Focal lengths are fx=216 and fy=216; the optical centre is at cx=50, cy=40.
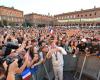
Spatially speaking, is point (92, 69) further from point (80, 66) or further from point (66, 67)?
point (66, 67)

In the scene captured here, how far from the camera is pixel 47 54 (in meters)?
6.97

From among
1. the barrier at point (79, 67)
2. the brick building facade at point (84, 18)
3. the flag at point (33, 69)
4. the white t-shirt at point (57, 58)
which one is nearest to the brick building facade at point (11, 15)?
the brick building facade at point (84, 18)

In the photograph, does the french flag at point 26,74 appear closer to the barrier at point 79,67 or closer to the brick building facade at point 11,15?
the barrier at point 79,67

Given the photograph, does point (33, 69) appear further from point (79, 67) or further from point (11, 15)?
point (11, 15)

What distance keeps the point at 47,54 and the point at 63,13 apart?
482 ft

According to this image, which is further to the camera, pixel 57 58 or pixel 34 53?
pixel 57 58

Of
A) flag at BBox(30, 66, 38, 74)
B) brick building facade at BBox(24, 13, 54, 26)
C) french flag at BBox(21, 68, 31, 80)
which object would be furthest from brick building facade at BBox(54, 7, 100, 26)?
french flag at BBox(21, 68, 31, 80)

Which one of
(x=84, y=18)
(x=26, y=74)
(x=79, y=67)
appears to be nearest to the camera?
(x=26, y=74)

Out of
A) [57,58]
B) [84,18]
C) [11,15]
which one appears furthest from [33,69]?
[11,15]

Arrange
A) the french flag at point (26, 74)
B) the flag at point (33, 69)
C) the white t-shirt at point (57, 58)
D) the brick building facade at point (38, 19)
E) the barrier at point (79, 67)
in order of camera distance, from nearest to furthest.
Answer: the french flag at point (26, 74), the flag at point (33, 69), the white t-shirt at point (57, 58), the barrier at point (79, 67), the brick building facade at point (38, 19)

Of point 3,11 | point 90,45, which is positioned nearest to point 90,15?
point 3,11

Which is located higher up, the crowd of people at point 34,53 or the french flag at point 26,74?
the crowd of people at point 34,53

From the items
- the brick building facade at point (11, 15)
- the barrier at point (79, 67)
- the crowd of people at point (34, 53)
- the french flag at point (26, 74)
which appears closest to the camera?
the crowd of people at point (34, 53)

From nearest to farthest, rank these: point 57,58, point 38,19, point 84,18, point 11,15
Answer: point 57,58
point 84,18
point 11,15
point 38,19
